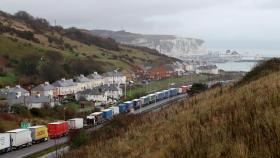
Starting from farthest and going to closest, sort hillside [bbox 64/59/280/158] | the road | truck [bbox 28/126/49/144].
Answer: truck [bbox 28/126/49/144]
the road
hillside [bbox 64/59/280/158]

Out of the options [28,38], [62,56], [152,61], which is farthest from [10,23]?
[152,61]

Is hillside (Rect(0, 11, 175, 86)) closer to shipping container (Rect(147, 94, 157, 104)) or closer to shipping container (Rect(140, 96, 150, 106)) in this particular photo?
shipping container (Rect(147, 94, 157, 104))

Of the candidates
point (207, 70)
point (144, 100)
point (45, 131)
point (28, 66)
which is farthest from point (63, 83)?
point (207, 70)

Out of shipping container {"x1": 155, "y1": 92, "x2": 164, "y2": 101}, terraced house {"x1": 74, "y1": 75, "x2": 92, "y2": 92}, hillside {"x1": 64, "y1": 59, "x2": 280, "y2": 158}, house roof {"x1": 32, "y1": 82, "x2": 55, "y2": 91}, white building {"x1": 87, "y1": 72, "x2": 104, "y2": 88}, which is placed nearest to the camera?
hillside {"x1": 64, "y1": 59, "x2": 280, "y2": 158}

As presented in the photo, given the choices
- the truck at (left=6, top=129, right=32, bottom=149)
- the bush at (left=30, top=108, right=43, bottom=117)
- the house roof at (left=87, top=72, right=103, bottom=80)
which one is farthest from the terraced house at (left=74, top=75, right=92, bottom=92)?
the truck at (left=6, top=129, right=32, bottom=149)

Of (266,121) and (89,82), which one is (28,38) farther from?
(266,121)

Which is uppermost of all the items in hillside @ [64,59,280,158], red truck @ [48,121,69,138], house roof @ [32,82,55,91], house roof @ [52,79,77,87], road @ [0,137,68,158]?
hillside @ [64,59,280,158]

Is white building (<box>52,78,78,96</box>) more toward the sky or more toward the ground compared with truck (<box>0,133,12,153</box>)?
more toward the sky
